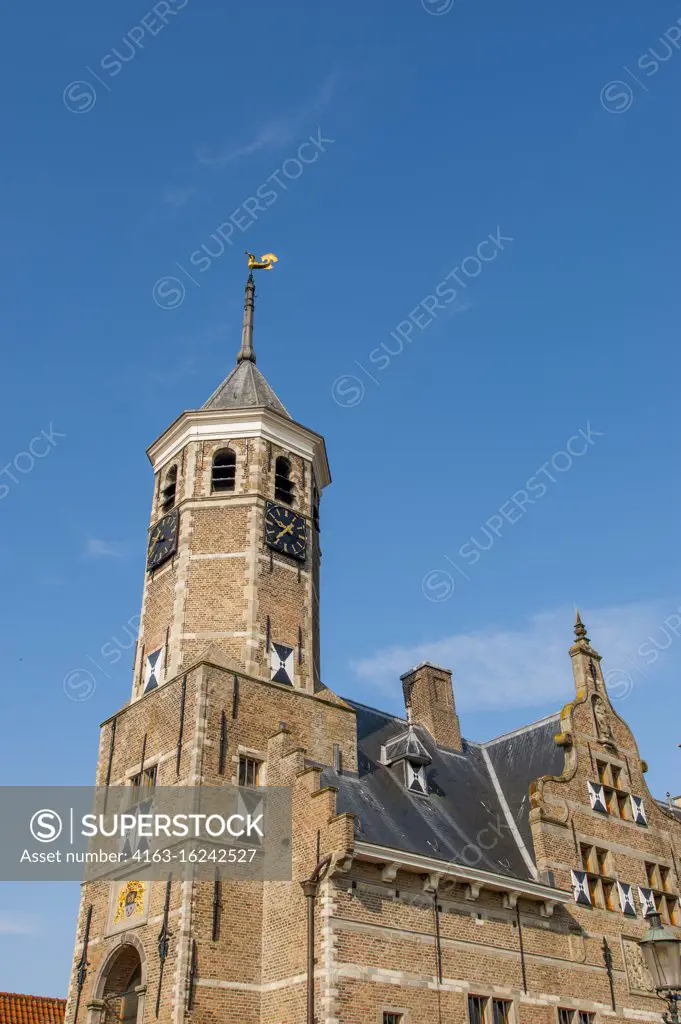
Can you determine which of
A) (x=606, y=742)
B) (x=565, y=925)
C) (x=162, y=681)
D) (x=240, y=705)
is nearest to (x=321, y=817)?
(x=240, y=705)

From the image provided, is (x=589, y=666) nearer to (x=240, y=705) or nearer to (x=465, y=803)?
(x=465, y=803)

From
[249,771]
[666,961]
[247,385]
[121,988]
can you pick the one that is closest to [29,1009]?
[121,988]

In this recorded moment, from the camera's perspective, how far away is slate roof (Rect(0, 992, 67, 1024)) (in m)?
26.5

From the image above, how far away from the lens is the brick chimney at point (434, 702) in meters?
29.4

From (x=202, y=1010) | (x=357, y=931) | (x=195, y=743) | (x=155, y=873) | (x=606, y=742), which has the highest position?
(x=606, y=742)

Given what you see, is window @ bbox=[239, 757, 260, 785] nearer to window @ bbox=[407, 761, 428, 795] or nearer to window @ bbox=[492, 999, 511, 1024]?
window @ bbox=[407, 761, 428, 795]

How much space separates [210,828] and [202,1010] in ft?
11.3

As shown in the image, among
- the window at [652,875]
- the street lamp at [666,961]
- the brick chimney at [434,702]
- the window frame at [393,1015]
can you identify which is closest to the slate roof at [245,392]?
the brick chimney at [434,702]

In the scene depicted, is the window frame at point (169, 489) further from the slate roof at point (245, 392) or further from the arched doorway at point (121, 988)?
the arched doorway at point (121, 988)

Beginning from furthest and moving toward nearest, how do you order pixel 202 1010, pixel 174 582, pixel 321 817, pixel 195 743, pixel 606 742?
pixel 606 742 < pixel 174 582 < pixel 195 743 < pixel 321 817 < pixel 202 1010

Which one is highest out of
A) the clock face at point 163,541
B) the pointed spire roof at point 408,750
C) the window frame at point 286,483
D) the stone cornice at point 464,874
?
the window frame at point 286,483

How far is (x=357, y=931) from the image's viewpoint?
741 inches

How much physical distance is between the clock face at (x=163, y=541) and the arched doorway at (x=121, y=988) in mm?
9920

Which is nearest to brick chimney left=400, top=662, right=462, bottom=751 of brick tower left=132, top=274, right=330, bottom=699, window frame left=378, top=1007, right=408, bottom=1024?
brick tower left=132, top=274, right=330, bottom=699
